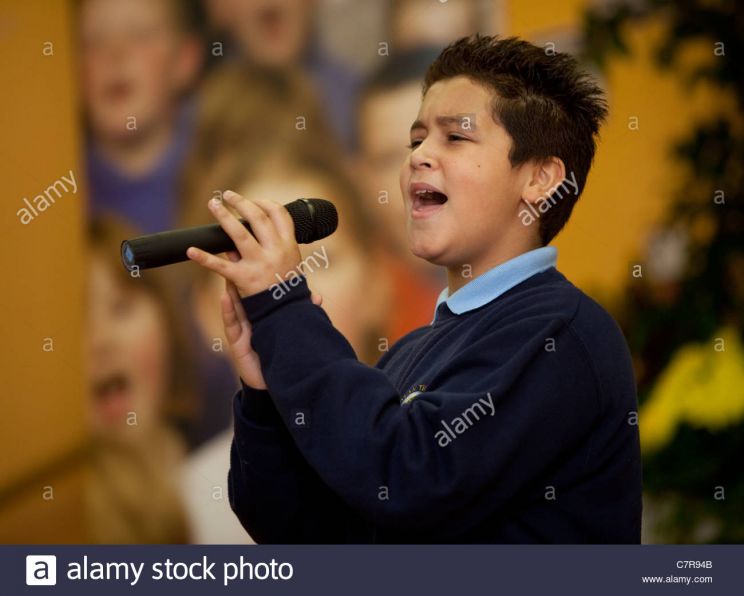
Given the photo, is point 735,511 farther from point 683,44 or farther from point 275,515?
point 275,515

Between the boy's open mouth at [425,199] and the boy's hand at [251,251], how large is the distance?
0.58 ft

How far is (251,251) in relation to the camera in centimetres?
94

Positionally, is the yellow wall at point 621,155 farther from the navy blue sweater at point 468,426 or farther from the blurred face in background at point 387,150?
the navy blue sweater at point 468,426

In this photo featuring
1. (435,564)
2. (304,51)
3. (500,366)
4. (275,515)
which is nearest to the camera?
(500,366)

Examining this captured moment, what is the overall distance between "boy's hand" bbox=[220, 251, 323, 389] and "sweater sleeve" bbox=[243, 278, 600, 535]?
0.14ft

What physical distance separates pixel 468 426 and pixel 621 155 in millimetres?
1780

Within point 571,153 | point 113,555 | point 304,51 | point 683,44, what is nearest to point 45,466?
point 304,51

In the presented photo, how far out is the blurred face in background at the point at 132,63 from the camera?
2.76 metres

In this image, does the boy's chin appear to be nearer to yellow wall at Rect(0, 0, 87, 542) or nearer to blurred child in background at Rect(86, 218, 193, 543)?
blurred child in background at Rect(86, 218, 193, 543)

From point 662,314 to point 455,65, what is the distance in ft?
4.13

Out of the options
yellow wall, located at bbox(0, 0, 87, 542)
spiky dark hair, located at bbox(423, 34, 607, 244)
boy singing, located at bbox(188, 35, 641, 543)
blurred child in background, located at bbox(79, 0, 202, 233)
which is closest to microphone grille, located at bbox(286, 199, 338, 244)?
boy singing, located at bbox(188, 35, 641, 543)

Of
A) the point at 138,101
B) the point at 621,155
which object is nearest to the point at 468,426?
the point at 621,155

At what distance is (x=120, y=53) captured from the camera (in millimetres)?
2809

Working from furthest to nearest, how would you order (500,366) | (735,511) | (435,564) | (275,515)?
(735,511), (435,564), (275,515), (500,366)
